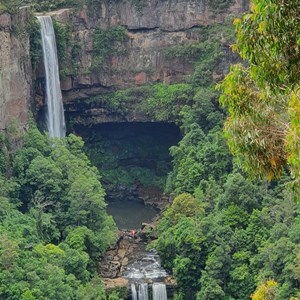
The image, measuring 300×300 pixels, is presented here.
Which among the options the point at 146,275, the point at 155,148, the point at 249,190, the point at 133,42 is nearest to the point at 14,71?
the point at 133,42

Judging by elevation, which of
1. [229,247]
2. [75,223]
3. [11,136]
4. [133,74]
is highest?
[133,74]

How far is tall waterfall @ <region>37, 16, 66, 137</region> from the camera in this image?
32.4 meters

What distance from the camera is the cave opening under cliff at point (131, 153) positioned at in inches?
1417

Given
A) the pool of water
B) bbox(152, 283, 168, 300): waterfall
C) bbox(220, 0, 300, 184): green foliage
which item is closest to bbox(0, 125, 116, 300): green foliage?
bbox(152, 283, 168, 300): waterfall

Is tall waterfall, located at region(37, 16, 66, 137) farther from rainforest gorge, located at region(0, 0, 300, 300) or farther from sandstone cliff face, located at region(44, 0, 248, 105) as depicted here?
sandstone cliff face, located at region(44, 0, 248, 105)

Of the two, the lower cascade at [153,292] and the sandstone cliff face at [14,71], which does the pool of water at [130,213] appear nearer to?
the sandstone cliff face at [14,71]

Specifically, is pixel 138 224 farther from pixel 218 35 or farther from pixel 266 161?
pixel 266 161

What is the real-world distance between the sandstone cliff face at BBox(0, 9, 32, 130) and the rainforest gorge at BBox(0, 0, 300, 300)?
81mm

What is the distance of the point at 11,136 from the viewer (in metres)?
28.3

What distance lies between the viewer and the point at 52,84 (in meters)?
33.3

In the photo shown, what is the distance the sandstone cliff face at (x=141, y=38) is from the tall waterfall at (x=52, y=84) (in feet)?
4.32

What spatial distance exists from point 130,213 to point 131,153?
5011mm

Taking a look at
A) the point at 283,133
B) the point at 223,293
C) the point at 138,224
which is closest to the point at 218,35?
the point at 138,224

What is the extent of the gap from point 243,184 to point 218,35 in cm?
1087
